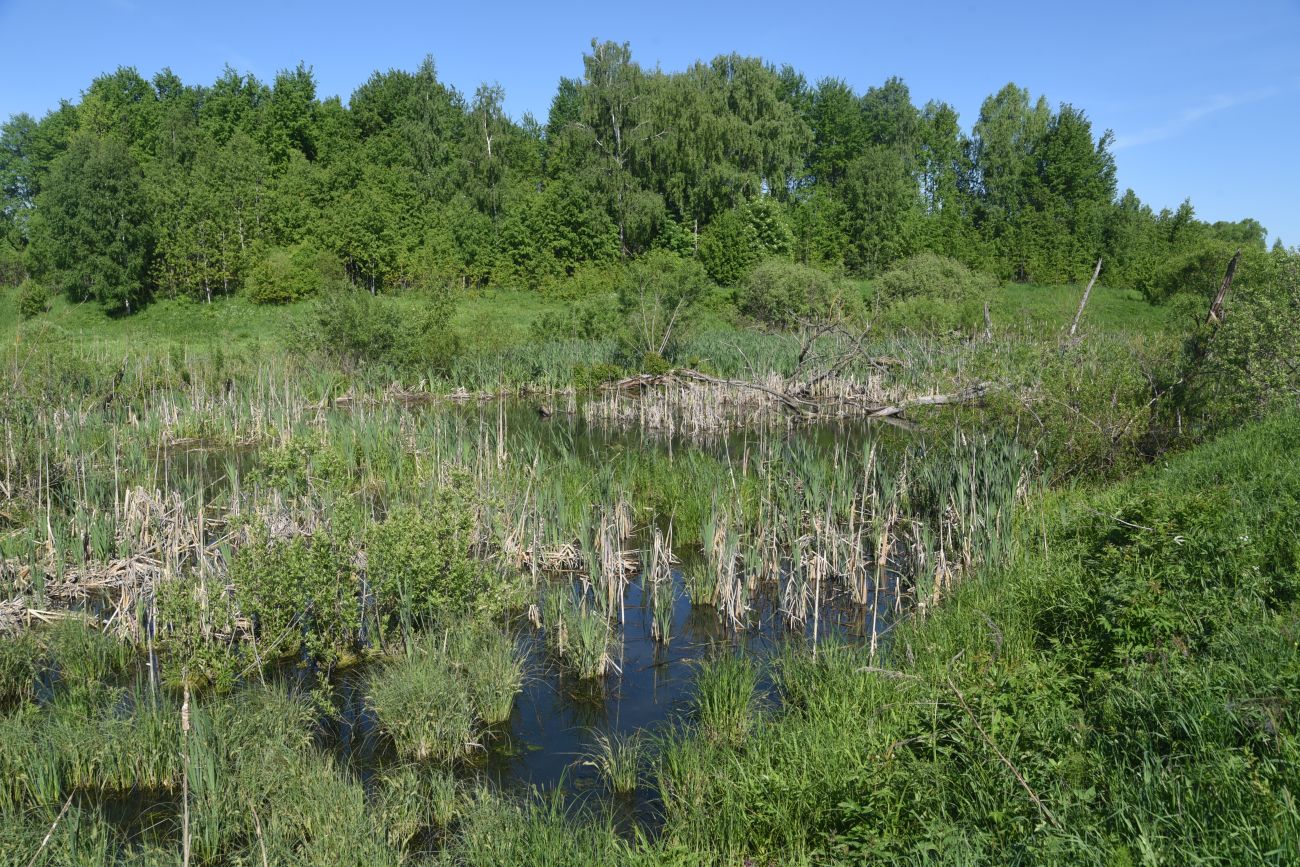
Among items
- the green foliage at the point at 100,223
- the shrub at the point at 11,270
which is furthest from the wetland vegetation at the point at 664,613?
the shrub at the point at 11,270

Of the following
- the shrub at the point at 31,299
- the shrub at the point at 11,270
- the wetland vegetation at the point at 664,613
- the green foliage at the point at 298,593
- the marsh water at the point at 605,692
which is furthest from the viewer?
the shrub at the point at 11,270

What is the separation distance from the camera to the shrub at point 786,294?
33.5 metres

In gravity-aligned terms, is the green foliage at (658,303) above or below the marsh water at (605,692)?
above

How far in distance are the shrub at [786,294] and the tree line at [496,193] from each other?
17.8ft

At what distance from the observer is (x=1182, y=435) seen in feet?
37.9

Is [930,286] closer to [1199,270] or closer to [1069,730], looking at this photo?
[1199,270]

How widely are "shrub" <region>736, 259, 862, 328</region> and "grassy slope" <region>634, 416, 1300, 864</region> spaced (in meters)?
26.3

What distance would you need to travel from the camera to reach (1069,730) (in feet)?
15.0

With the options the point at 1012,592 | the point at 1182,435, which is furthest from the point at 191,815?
the point at 1182,435

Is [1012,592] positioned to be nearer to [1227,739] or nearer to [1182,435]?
[1227,739]

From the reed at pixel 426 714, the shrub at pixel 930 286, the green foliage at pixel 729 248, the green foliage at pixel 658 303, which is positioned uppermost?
the green foliage at pixel 729 248

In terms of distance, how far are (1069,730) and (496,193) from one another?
46492 mm

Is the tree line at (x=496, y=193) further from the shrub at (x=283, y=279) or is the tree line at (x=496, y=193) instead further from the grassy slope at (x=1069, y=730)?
the grassy slope at (x=1069, y=730)

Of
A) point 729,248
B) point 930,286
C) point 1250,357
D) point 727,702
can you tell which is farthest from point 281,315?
point 727,702
